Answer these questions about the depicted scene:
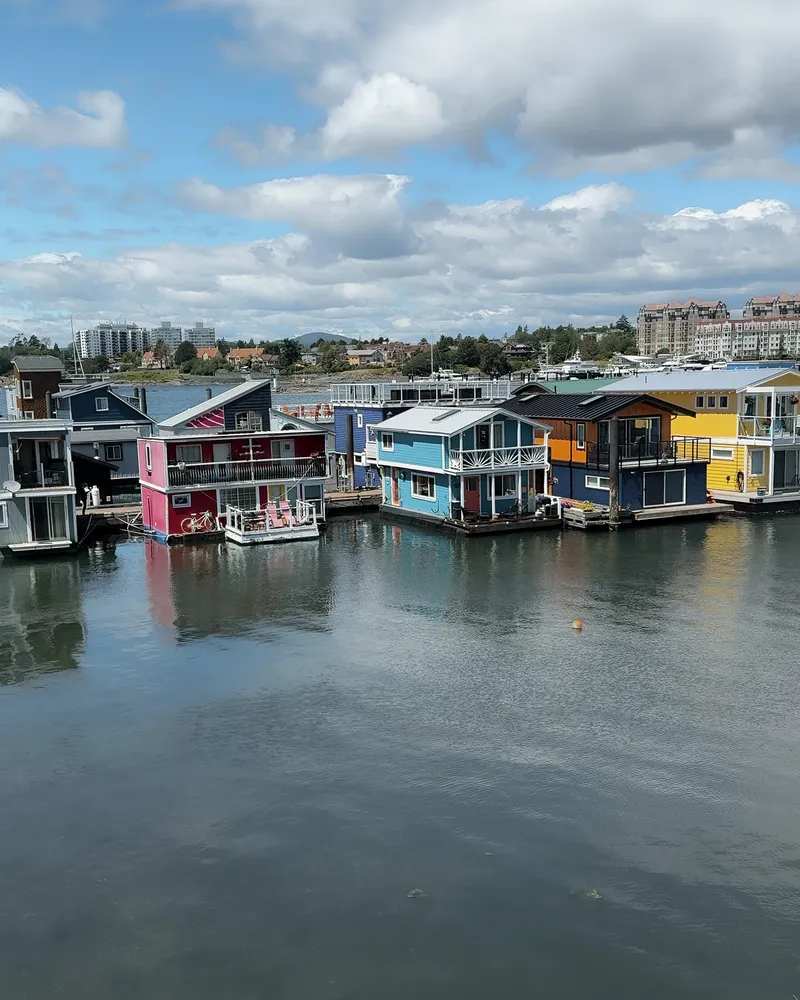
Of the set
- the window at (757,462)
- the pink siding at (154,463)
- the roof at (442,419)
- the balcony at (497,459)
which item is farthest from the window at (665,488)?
the pink siding at (154,463)

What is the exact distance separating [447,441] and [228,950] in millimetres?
31057

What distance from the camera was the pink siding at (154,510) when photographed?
40250 millimetres

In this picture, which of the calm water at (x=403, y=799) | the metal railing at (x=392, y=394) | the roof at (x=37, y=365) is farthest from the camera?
the metal railing at (x=392, y=394)

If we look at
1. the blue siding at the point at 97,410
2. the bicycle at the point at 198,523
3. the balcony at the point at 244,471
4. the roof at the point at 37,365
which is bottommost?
the bicycle at the point at 198,523

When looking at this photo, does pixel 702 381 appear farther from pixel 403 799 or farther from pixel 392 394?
pixel 403 799

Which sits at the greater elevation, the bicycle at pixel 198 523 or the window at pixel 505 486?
the window at pixel 505 486

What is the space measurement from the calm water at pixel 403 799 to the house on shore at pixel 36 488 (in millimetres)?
9343

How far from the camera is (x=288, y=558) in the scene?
120 feet

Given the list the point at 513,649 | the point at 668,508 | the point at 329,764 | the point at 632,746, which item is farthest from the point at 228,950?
the point at 668,508

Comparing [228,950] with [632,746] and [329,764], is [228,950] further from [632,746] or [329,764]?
[632,746]

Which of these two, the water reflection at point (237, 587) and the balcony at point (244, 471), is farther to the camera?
the balcony at point (244, 471)

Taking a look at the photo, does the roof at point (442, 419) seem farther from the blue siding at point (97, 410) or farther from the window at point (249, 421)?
the blue siding at point (97, 410)

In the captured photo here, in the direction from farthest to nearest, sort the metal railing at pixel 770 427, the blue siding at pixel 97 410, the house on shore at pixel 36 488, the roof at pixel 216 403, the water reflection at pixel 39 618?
the blue siding at pixel 97 410 < the metal railing at pixel 770 427 < the roof at pixel 216 403 < the house on shore at pixel 36 488 < the water reflection at pixel 39 618

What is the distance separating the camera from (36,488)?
37250 mm
